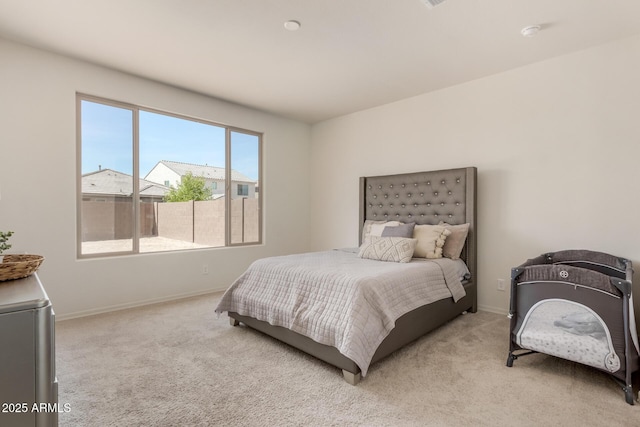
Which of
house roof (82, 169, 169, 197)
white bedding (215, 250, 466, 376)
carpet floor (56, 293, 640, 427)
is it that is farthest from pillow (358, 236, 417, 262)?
house roof (82, 169, 169, 197)

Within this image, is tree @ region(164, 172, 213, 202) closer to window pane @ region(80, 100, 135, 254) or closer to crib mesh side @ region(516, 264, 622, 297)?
window pane @ region(80, 100, 135, 254)

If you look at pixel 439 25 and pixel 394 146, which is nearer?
pixel 439 25

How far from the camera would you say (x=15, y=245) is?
267cm

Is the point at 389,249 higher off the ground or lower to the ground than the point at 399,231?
lower

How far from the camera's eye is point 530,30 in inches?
93.4

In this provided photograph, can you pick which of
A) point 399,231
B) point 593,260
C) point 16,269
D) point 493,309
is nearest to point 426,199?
point 399,231

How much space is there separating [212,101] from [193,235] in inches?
66.8

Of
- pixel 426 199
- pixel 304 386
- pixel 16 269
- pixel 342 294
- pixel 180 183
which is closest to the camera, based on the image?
pixel 16 269

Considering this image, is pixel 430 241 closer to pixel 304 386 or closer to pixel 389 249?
pixel 389 249

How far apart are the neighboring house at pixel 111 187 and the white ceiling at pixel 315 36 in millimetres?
1082

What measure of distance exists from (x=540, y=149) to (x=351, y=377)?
264 cm

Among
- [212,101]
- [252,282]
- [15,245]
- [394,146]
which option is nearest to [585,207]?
[394,146]

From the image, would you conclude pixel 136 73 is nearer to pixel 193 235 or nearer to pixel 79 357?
pixel 193 235

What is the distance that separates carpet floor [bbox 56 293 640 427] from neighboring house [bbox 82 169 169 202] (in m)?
1.31
